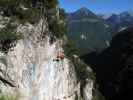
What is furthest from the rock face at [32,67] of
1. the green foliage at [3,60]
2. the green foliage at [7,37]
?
the green foliage at [7,37]

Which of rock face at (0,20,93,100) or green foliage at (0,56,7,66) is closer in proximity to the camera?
green foliage at (0,56,7,66)

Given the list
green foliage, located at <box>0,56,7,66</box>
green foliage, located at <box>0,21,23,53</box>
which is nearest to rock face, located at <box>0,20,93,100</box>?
green foliage, located at <box>0,56,7,66</box>

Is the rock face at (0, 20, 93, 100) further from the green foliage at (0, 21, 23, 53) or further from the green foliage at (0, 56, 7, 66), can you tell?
the green foliage at (0, 21, 23, 53)

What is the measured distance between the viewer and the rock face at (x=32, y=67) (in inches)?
1436

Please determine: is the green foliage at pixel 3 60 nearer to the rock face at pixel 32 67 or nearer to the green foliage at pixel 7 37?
the rock face at pixel 32 67

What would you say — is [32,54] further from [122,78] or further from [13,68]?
[122,78]

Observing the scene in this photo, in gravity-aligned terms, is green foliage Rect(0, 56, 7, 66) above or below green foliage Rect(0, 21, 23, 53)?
below

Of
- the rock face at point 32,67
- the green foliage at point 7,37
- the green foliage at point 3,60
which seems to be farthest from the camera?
the rock face at point 32,67

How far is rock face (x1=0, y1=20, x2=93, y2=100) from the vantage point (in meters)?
36.5

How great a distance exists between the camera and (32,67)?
3881 centimetres

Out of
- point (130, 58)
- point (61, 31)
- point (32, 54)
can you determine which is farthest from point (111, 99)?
point (32, 54)

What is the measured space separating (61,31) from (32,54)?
9.79 m

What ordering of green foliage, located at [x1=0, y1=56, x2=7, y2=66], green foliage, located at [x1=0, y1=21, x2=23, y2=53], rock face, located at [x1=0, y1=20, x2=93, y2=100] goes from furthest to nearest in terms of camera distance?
rock face, located at [x1=0, y1=20, x2=93, y2=100]
green foliage, located at [x1=0, y1=56, x2=7, y2=66]
green foliage, located at [x1=0, y1=21, x2=23, y2=53]

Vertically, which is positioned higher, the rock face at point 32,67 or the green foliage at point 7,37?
the green foliage at point 7,37
